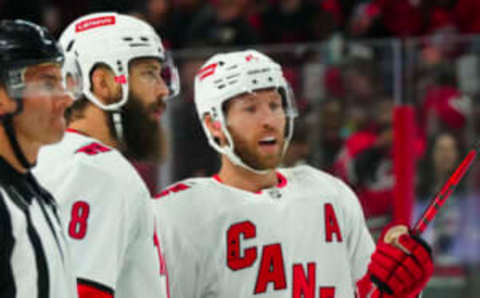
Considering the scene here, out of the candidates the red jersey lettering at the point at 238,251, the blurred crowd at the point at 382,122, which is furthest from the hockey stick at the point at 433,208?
the blurred crowd at the point at 382,122

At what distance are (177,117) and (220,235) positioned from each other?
2.35m

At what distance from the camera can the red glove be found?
2.80 metres

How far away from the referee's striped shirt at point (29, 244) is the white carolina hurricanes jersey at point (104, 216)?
327mm

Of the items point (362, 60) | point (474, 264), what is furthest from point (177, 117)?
point (474, 264)

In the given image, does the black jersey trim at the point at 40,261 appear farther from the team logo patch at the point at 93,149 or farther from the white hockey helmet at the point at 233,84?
the white hockey helmet at the point at 233,84

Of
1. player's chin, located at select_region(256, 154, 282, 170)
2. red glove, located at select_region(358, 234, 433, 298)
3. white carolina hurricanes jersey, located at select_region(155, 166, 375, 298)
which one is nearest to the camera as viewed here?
red glove, located at select_region(358, 234, 433, 298)

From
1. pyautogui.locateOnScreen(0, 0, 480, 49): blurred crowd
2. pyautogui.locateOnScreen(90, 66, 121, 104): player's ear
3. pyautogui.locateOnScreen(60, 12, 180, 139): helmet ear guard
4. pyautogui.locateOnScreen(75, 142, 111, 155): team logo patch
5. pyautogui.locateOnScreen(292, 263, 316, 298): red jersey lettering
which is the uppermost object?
pyautogui.locateOnScreen(60, 12, 180, 139): helmet ear guard

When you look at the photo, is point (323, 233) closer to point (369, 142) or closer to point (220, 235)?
point (220, 235)

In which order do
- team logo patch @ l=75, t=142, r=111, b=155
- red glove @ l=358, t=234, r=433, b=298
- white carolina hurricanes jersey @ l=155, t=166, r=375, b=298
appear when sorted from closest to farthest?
team logo patch @ l=75, t=142, r=111, b=155 → red glove @ l=358, t=234, r=433, b=298 → white carolina hurricanes jersey @ l=155, t=166, r=375, b=298

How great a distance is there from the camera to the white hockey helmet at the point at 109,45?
2865 mm

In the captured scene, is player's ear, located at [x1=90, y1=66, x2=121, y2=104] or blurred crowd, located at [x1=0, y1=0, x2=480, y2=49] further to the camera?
blurred crowd, located at [x1=0, y1=0, x2=480, y2=49]

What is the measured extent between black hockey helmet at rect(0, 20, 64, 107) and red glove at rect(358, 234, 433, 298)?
1032mm

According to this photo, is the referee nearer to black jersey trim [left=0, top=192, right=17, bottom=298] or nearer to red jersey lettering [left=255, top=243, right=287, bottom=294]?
black jersey trim [left=0, top=192, right=17, bottom=298]

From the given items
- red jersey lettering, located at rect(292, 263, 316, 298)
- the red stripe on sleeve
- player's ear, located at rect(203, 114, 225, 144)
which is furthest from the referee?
player's ear, located at rect(203, 114, 225, 144)
